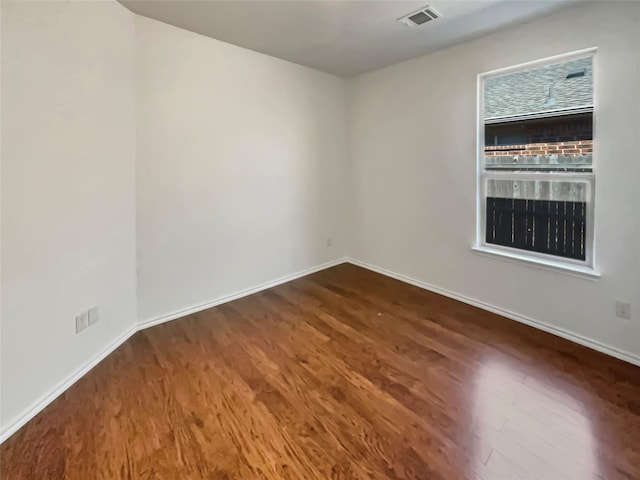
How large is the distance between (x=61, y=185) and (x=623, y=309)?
12.8ft

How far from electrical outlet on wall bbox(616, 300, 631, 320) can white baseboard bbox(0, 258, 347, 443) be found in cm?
301

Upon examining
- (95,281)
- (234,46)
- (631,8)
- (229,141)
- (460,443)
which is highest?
(234,46)

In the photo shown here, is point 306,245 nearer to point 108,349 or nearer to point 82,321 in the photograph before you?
point 108,349

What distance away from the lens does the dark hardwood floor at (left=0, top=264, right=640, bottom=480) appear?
61.2 inches

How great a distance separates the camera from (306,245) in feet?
14.1

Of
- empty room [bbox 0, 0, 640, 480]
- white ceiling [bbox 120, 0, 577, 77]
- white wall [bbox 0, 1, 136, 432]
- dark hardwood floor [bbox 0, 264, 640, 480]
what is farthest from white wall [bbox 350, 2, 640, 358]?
white wall [bbox 0, 1, 136, 432]

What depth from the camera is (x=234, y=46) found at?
3.23 m

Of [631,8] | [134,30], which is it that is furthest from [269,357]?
[631,8]

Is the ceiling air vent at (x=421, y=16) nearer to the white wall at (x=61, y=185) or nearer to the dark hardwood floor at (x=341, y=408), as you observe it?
the white wall at (x=61, y=185)

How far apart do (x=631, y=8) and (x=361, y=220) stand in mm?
3101

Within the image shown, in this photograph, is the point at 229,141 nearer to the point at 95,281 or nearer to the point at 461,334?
the point at 95,281

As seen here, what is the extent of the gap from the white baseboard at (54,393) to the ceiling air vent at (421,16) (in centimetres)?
344

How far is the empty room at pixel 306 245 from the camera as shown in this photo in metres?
1.71

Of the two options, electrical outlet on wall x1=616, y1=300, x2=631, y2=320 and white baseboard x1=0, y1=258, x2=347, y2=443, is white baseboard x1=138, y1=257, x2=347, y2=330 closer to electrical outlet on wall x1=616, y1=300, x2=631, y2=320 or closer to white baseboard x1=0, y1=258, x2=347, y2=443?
white baseboard x1=0, y1=258, x2=347, y2=443
